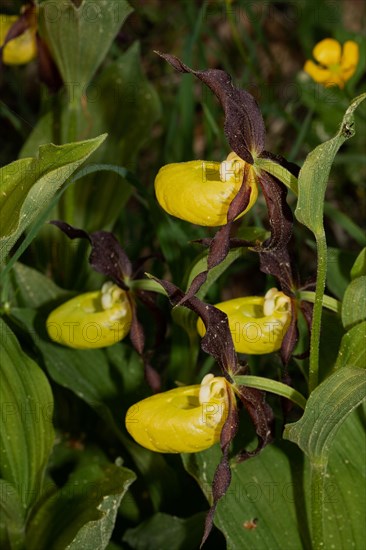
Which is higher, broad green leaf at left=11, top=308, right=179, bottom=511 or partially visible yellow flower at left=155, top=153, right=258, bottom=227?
partially visible yellow flower at left=155, top=153, right=258, bottom=227

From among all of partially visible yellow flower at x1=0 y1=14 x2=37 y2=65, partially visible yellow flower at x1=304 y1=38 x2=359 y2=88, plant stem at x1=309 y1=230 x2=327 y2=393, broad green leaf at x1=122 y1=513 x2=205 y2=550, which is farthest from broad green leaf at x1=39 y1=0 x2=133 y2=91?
broad green leaf at x1=122 y1=513 x2=205 y2=550

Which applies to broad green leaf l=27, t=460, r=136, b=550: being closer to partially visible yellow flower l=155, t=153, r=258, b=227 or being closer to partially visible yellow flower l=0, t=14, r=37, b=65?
partially visible yellow flower l=155, t=153, r=258, b=227

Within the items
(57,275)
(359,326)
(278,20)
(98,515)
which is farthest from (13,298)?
(278,20)

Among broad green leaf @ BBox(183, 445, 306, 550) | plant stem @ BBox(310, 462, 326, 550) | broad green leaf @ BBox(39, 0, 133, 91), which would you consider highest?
broad green leaf @ BBox(39, 0, 133, 91)

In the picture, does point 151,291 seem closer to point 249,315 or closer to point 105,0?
point 249,315

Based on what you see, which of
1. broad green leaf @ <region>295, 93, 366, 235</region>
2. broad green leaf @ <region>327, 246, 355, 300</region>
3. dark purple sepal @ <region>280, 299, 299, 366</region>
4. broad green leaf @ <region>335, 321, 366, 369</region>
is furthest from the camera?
broad green leaf @ <region>327, 246, 355, 300</region>

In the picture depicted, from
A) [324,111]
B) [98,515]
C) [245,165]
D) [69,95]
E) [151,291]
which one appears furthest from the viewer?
[324,111]
